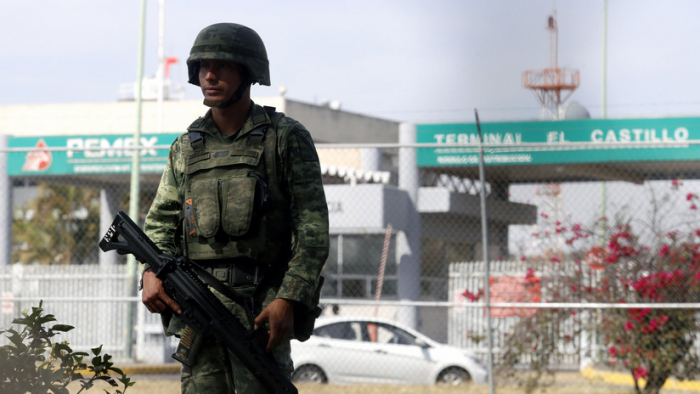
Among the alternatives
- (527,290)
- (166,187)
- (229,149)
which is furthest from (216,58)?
(527,290)

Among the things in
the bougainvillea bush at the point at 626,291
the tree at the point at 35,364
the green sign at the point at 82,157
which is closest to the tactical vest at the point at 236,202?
the tree at the point at 35,364

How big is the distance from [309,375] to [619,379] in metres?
3.46

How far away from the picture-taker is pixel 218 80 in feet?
10.5

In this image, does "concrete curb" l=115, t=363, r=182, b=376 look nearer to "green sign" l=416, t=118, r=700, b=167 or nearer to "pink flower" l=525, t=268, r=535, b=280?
"green sign" l=416, t=118, r=700, b=167

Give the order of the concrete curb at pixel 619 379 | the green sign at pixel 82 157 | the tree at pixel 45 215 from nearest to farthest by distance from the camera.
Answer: the concrete curb at pixel 619 379
the green sign at pixel 82 157
the tree at pixel 45 215

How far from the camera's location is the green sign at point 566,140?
8594 mm

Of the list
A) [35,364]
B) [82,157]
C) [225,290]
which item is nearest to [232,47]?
[225,290]

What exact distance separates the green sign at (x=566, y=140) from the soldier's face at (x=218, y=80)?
4.85 m

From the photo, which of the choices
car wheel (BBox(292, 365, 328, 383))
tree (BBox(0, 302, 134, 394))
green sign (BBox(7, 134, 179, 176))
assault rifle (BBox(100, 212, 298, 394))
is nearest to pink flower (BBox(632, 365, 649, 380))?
car wheel (BBox(292, 365, 328, 383))

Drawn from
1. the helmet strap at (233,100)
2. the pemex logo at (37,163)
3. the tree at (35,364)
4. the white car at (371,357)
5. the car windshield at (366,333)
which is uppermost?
the pemex logo at (37,163)

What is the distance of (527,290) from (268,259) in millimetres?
6078

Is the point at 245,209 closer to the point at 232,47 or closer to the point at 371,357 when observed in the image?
the point at 232,47

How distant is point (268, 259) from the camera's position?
10.6 ft

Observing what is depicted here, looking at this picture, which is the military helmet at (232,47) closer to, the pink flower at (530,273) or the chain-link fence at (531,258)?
the chain-link fence at (531,258)
